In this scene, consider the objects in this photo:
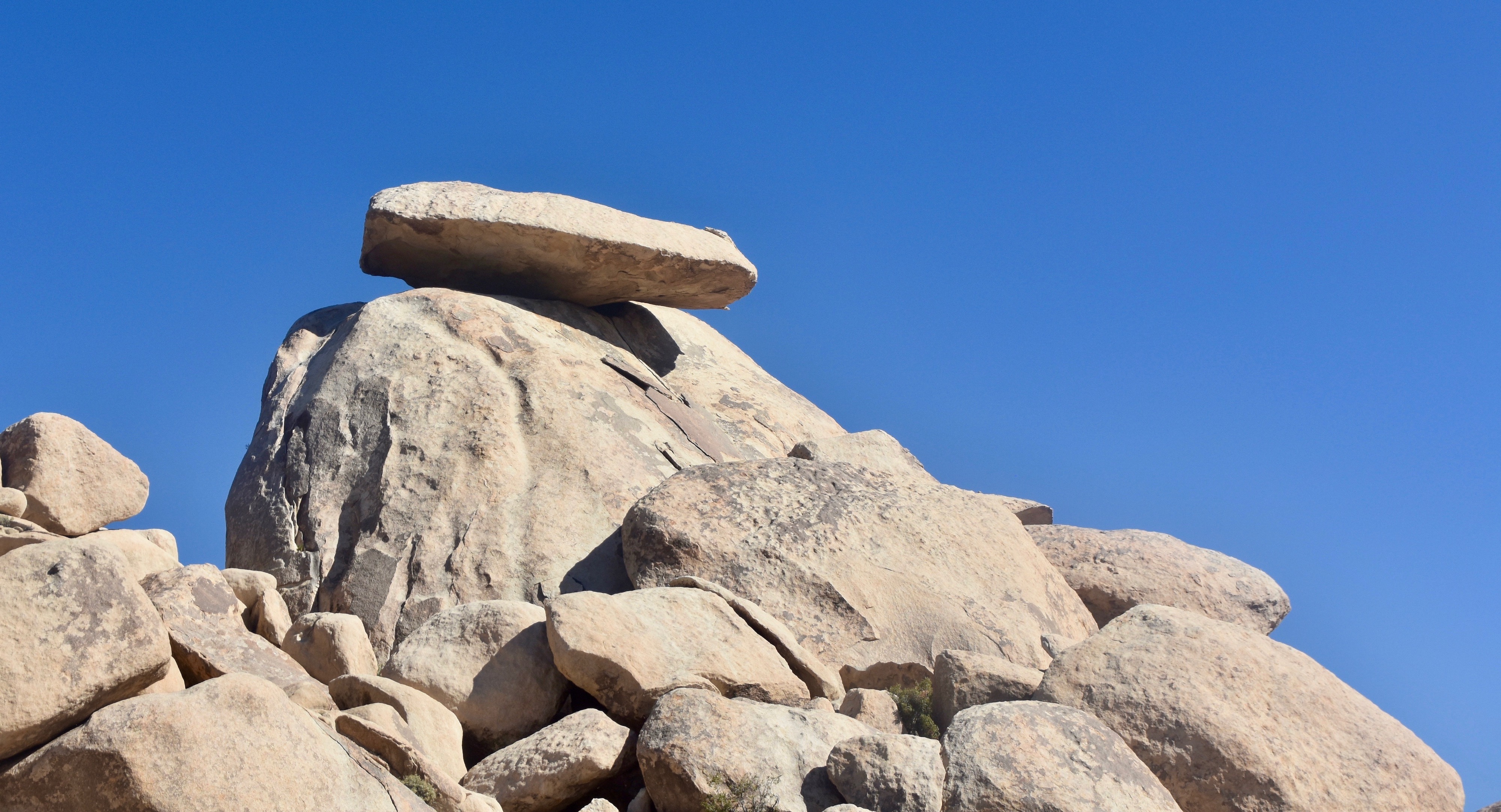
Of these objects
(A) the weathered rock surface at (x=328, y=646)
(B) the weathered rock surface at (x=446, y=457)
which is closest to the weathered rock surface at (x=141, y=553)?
(A) the weathered rock surface at (x=328, y=646)

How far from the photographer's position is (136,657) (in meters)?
4.14

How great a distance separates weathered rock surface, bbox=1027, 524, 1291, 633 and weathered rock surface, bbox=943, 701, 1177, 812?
146 inches

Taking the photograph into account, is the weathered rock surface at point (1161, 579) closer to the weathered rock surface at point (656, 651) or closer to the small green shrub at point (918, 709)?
the small green shrub at point (918, 709)

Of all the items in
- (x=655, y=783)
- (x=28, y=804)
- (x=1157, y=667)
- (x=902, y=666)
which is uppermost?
(x=1157, y=667)

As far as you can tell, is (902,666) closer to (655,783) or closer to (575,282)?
(655,783)

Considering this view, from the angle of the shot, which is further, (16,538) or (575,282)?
(575,282)

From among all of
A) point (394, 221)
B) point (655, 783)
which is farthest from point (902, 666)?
point (394, 221)

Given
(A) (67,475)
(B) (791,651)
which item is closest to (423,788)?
(B) (791,651)

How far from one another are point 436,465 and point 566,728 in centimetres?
358

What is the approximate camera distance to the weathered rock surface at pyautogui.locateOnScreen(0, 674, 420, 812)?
12.3 ft

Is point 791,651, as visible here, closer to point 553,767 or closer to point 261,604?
point 553,767

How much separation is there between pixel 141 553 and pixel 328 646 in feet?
4.75

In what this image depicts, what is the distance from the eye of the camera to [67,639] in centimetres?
402

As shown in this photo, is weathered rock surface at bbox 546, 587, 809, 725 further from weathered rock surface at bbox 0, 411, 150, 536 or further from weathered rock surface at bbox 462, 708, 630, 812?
weathered rock surface at bbox 0, 411, 150, 536
